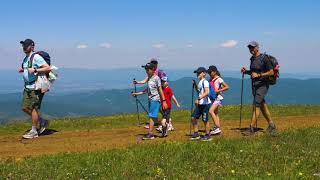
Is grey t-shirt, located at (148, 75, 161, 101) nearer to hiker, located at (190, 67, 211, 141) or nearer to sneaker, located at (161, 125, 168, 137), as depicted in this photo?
sneaker, located at (161, 125, 168, 137)

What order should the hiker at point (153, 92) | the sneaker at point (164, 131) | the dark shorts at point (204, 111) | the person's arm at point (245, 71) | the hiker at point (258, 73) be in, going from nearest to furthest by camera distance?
1. the dark shorts at point (204, 111)
2. the hiker at point (258, 73)
3. the hiker at point (153, 92)
4. the person's arm at point (245, 71)
5. the sneaker at point (164, 131)

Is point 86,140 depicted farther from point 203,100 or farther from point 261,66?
point 261,66

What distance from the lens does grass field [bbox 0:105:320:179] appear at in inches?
425

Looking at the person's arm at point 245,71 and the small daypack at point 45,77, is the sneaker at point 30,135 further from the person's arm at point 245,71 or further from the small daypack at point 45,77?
the person's arm at point 245,71

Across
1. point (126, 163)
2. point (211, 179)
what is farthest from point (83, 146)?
point (211, 179)

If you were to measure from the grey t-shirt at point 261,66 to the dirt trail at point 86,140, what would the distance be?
2.15 m

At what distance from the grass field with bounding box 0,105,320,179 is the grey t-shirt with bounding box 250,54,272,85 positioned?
2.24m

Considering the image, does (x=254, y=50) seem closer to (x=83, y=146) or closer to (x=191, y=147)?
(x=191, y=147)

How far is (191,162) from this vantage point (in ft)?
39.2

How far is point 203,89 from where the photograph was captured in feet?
52.0

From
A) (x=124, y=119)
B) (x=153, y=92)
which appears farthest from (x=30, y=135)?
(x=124, y=119)

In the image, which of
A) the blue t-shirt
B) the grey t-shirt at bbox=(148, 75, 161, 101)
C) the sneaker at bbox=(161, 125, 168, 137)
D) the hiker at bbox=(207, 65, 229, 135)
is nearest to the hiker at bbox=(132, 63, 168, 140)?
the grey t-shirt at bbox=(148, 75, 161, 101)

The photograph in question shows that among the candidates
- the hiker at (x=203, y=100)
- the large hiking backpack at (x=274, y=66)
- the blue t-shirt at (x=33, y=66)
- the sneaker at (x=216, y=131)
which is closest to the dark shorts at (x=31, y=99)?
the blue t-shirt at (x=33, y=66)

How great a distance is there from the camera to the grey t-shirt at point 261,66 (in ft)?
53.3
